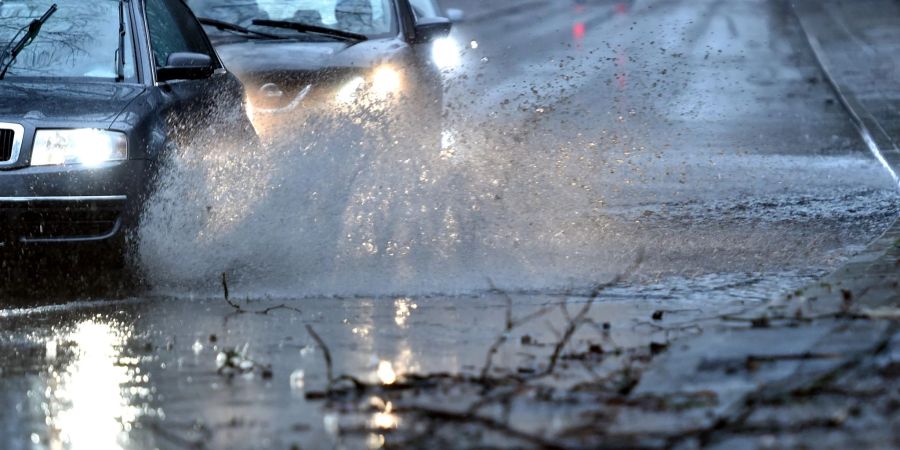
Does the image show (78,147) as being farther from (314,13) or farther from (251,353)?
(314,13)

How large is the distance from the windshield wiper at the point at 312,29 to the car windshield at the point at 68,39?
218 centimetres

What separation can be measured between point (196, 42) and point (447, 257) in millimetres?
2257

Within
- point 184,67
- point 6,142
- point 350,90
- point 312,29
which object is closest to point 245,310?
point 6,142

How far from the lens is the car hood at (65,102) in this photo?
7895mm

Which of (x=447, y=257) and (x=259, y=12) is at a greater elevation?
(x=259, y=12)

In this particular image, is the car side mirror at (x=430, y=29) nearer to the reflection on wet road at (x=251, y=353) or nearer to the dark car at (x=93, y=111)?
the dark car at (x=93, y=111)

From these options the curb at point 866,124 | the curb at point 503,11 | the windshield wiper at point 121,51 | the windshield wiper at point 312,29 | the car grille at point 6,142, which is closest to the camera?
the car grille at point 6,142

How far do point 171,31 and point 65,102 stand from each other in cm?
152

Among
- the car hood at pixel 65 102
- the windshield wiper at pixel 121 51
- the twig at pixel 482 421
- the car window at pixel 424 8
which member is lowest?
the twig at pixel 482 421

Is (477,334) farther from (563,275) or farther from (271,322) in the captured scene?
(563,275)

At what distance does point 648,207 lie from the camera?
35.8 ft

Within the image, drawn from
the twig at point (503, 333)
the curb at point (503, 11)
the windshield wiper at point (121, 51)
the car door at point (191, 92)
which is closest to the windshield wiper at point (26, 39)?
the windshield wiper at point (121, 51)

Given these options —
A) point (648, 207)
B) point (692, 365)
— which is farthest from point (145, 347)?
point (648, 207)

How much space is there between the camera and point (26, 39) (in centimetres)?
879
